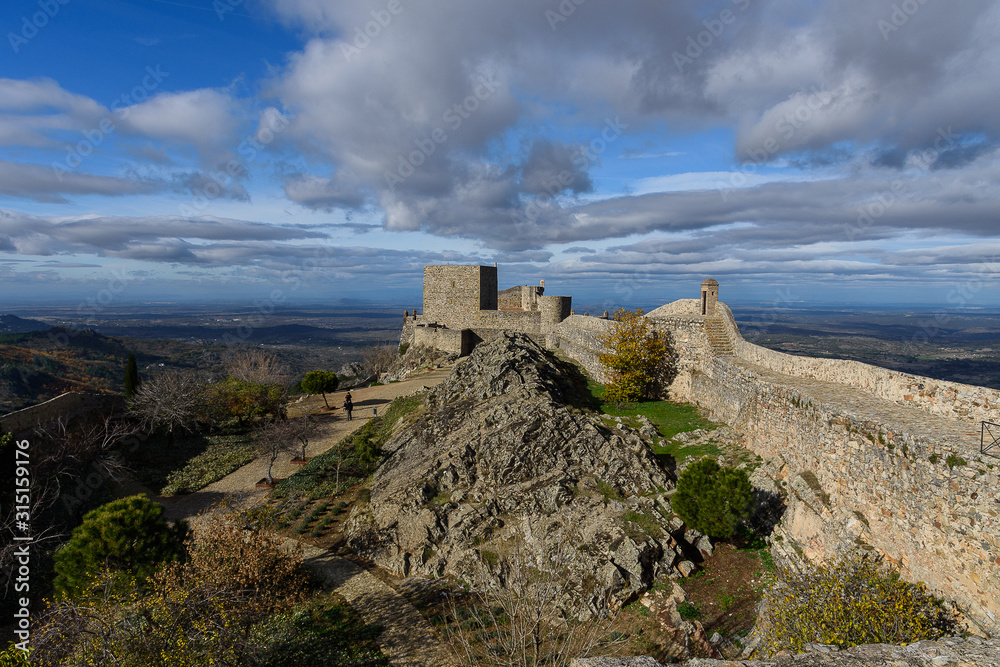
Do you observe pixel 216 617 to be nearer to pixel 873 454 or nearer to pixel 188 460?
pixel 873 454

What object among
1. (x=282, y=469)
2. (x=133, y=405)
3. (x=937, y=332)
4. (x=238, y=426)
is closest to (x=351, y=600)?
(x=282, y=469)

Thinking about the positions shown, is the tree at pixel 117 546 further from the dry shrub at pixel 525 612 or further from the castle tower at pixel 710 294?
the castle tower at pixel 710 294

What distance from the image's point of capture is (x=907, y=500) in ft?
28.3

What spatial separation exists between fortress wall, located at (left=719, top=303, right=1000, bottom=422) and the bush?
391cm

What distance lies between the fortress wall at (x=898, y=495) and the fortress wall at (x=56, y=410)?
28.3 m

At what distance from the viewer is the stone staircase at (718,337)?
63.2 feet

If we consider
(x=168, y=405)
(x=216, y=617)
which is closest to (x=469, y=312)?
(x=168, y=405)

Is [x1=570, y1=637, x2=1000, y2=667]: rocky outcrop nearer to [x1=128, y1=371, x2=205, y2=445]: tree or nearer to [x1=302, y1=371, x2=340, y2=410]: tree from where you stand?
[x1=128, y1=371, x2=205, y2=445]: tree

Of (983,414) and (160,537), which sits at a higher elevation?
(983,414)

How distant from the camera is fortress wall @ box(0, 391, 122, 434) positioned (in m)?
20.0

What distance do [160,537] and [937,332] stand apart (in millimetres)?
80595

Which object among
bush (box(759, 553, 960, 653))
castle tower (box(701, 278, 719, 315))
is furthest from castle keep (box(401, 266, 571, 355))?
bush (box(759, 553, 960, 653))

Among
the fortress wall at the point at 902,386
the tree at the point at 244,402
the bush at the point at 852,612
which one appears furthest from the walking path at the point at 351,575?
the fortress wall at the point at 902,386

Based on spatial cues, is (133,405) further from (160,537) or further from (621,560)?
(621,560)
